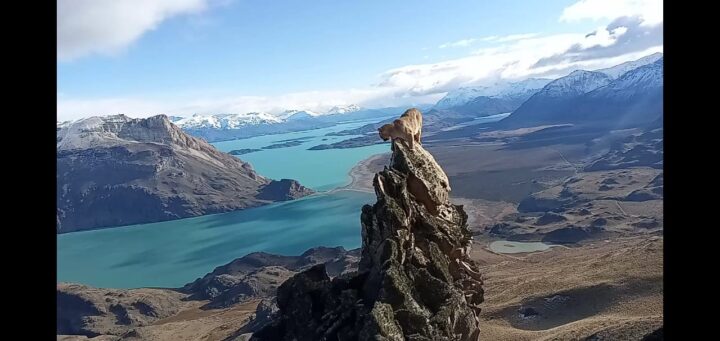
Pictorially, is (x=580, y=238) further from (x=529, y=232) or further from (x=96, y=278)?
(x=96, y=278)

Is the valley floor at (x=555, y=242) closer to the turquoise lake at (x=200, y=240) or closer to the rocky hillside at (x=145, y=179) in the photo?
the turquoise lake at (x=200, y=240)

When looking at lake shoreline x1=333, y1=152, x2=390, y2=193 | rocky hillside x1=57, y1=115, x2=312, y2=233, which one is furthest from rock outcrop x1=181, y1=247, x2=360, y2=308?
rocky hillside x1=57, y1=115, x2=312, y2=233

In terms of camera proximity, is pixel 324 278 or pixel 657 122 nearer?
pixel 324 278

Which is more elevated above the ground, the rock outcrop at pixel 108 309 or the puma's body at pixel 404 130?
the puma's body at pixel 404 130

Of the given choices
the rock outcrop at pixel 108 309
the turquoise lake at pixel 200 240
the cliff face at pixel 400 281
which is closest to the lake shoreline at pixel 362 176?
the turquoise lake at pixel 200 240

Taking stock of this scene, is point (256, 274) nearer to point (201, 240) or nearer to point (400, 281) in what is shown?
point (201, 240)
